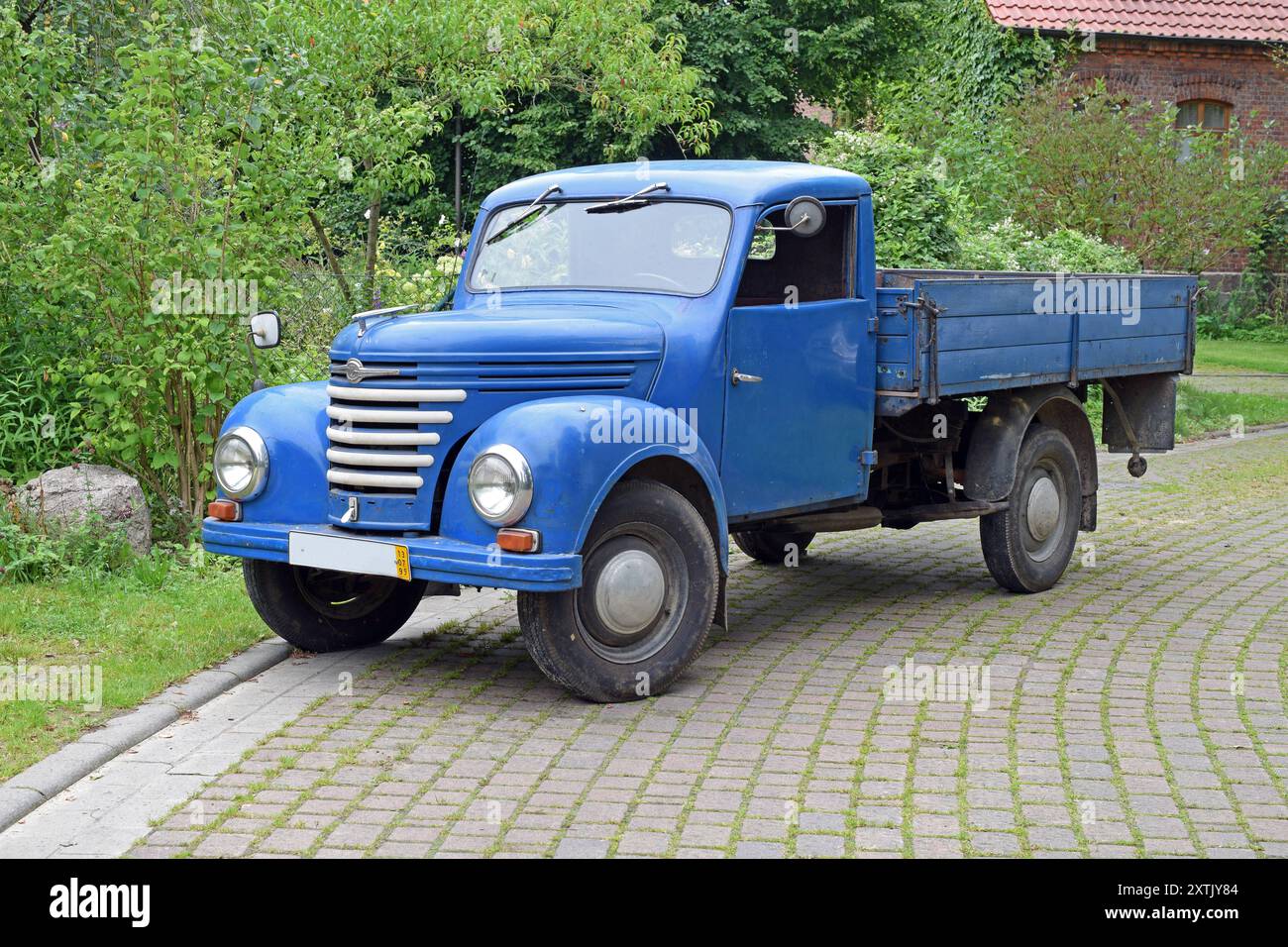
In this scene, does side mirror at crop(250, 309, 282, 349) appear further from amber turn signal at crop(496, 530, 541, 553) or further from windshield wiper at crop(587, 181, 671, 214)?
amber turn signal at crop(496, 530, 541, 553)

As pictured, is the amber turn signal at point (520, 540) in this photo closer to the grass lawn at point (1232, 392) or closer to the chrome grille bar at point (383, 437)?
the chrome grille bar at point (383, 437)

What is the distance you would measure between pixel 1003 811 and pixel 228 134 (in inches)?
241

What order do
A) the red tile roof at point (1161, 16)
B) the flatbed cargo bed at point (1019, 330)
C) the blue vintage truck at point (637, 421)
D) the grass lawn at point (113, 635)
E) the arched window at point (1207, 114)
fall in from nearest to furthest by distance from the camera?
the grass lawn at point (113, 635)
the blue vintage truck at point (637, 421)
the flatbed cargo bed at point (1019, 330)
the red tile roof at point (1161, 16)
the arched window at point (1207, 114)

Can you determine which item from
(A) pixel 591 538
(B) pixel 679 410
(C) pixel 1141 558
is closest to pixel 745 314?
(B) pixel 679 410

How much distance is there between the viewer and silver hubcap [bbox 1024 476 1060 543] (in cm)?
914

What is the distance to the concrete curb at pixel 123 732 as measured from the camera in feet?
17.5

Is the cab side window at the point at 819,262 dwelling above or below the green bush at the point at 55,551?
above

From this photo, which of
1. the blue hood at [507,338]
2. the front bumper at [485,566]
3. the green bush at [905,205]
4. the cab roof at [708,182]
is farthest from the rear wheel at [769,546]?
the green bush at [905,205]

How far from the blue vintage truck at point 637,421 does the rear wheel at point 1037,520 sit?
18 millimetres

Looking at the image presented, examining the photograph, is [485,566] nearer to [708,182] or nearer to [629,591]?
[629,591]

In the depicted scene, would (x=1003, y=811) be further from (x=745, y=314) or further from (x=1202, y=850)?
(x=745, y=314)

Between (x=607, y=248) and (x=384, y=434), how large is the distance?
1.56 metres

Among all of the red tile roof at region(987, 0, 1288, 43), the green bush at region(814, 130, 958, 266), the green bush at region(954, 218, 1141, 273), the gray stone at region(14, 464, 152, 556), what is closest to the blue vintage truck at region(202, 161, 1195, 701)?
the gray stone at region(14, 464, 152, 556)

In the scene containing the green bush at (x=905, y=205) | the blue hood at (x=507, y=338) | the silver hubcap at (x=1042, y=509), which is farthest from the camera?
the green bush at (x=905, y=205)
